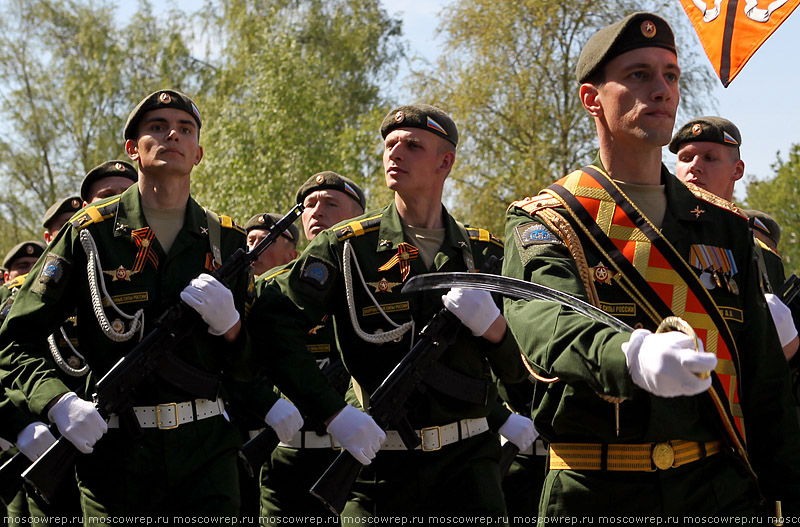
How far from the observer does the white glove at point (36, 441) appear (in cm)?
515

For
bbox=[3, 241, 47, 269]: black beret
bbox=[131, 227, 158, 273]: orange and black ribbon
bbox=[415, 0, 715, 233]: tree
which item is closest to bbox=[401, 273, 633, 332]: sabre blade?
bbox=[131, 227, 158, 273]: orange and black ribbon

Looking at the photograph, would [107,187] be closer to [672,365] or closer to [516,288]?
[516,288]

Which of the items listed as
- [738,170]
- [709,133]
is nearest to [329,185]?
[709,133]

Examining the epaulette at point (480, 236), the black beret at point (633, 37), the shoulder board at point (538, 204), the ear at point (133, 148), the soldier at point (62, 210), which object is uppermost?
the soldier at point (62, 210)

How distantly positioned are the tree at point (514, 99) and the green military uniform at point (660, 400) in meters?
18.0

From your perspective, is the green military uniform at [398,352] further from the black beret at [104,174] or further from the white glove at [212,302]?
the black beret at [104,174]

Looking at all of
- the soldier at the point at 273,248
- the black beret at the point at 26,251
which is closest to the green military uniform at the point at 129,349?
the soldier at the point at 273,248

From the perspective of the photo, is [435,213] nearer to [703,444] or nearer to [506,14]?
[703,444]

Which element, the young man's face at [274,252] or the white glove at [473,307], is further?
the young man's face at [274,252]

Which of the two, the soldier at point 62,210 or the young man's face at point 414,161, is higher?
the soldier at point 62,210

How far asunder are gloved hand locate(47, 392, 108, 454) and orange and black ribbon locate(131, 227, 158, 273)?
0.75 m

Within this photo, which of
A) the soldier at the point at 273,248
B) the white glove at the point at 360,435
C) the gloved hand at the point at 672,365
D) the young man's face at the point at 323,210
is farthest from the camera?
the soldier at the point at 273,248

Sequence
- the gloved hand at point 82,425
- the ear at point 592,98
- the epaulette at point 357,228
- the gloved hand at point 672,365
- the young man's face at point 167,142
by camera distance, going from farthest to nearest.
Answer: the epaulette at point 357,228 < the young man's face at point 167,142 < the gloved hand at point 82,425 < the ear at point 592,98 < the gloved hand at point 672,365

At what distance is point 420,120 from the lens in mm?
5836
